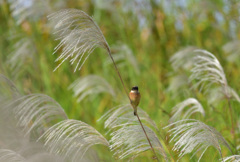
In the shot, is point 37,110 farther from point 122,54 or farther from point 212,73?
point 122,54

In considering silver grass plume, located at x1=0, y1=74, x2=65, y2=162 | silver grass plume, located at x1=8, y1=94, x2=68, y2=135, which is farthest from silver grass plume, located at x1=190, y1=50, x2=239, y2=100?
silver grass plume, located at x1=0, y1=74, x2=65, y2=162

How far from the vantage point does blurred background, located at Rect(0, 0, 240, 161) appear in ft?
9.75

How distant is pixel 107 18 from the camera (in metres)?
4.96

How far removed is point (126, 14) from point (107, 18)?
3.19 ft

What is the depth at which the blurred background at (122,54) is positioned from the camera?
9.75 feet

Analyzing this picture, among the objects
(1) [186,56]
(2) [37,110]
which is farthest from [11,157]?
(1) [186,56]

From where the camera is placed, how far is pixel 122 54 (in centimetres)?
348

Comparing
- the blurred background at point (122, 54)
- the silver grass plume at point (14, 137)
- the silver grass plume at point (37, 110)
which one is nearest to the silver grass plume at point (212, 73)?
the blurred background at point (122, 54)

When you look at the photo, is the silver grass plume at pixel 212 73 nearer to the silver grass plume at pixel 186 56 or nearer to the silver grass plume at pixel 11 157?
the silver grass plume at pixel 186 56

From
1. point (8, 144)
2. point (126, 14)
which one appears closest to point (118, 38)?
point (126, 14)

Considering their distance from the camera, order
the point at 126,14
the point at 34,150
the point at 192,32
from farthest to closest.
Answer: the point at 126,14 < the point at 192,32 < the point at 34,150

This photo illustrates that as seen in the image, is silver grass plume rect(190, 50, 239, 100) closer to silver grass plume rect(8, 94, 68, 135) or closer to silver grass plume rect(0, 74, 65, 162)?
silver grass plume rect(8, 94, 68, 135)

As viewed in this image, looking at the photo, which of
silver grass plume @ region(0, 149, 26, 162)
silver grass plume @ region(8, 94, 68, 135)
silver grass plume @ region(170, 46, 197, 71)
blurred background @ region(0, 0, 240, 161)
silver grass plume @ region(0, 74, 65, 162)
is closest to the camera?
silver grass plume @ region(0, 149, 26, 162)

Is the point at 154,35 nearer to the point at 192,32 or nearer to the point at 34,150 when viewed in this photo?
the point at 192,32
